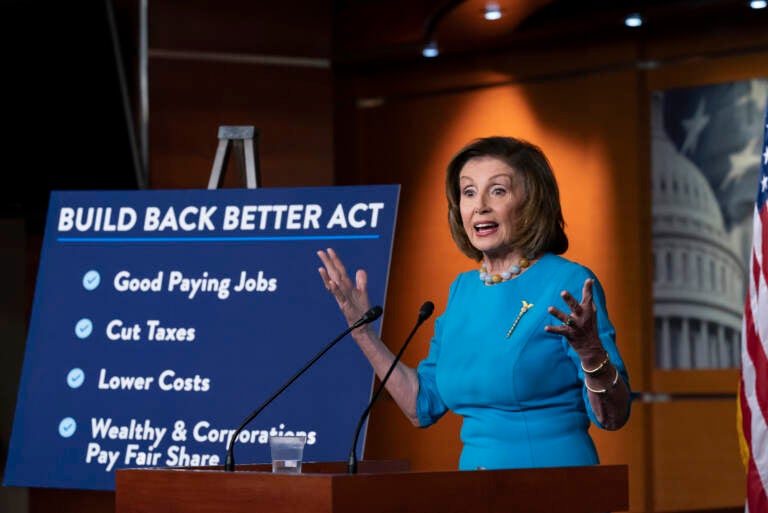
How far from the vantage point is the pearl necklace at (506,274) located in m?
2.74

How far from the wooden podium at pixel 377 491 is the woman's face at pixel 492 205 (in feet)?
2.18

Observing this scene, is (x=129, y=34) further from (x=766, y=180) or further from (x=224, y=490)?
(x=224, y=490)

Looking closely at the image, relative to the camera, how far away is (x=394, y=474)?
195 cm

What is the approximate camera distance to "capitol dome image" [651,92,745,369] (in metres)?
5.90

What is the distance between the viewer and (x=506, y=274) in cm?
276

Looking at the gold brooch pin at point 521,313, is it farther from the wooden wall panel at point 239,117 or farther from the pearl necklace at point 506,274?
the wooden wall panel at point 239,117

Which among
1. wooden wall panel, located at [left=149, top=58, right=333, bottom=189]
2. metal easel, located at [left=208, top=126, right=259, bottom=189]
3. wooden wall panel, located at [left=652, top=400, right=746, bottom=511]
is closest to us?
metal easel, located at [left=208, top=126, right=259, bottom=189]

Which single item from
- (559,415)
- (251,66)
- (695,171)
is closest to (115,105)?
(251,66)

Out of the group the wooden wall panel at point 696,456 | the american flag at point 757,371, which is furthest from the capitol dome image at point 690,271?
the american flag at point 757,371

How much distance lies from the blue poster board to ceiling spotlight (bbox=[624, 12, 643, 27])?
2.73 metres

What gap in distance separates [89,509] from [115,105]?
1835 mm

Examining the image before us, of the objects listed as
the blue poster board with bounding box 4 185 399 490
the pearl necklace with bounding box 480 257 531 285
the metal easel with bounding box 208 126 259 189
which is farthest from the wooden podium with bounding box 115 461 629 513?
the metal easel with bounding box 208 126 259 189

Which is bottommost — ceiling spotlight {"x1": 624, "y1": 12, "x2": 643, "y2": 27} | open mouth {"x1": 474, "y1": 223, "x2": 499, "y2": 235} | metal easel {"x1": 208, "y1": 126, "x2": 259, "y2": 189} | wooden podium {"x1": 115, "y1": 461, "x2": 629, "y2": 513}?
wooden podium {"x1": 115, "y1": 461, "x2": 629, "y2": 513}

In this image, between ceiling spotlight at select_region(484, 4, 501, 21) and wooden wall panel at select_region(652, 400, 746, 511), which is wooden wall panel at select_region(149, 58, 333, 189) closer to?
ceiling spotlight at select_region(484, 4, 501, 21)
